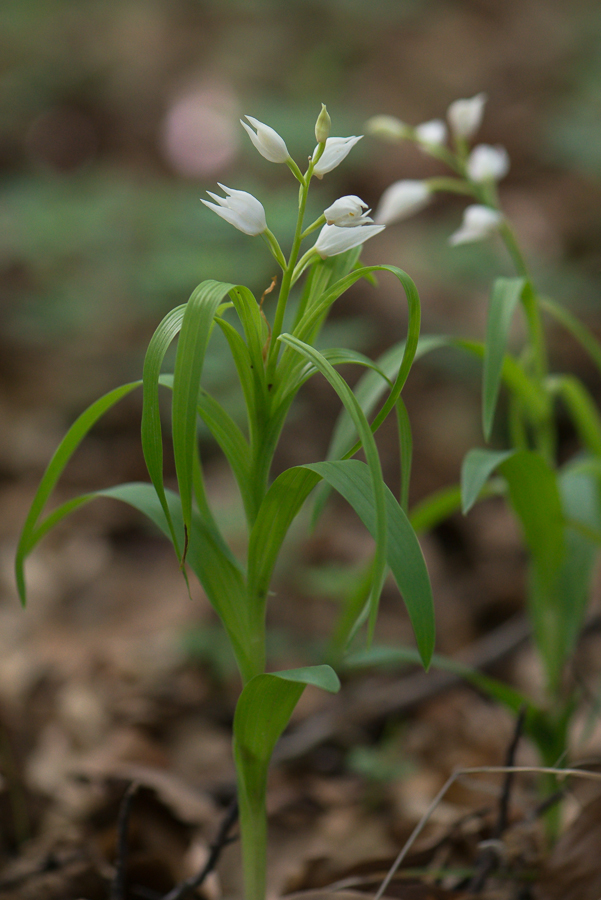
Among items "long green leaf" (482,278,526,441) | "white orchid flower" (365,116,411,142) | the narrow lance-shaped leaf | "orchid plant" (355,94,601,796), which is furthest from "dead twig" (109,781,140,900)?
"white orchid flower" (365,116,411,142)

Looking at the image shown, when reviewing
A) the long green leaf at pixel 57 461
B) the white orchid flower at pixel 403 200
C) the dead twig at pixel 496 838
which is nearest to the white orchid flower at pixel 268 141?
the long green leaf at pixel 57 461

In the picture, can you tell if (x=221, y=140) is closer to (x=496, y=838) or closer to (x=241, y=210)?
(x=241, y=210)

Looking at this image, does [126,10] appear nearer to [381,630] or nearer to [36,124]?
[36,124]

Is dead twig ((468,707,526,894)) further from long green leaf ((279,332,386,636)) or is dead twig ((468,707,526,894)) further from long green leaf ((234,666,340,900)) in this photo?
long green leaf ((279,332,386,636))

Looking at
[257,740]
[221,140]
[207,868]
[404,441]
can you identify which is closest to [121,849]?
[207,868]

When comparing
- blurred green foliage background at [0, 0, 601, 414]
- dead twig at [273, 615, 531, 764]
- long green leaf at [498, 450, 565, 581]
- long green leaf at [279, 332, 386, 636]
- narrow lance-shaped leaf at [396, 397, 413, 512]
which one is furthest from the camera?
blurred green foliage background at [0, 0, 601, 414]

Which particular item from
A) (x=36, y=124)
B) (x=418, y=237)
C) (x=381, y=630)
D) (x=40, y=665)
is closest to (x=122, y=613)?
(x=40, y=665)
